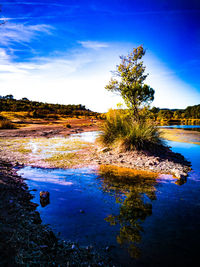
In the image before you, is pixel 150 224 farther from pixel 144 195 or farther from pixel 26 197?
pixel 26 197

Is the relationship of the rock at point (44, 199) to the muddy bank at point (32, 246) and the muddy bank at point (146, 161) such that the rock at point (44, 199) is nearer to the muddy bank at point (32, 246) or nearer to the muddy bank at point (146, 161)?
the muddy bank at point (32, 246)

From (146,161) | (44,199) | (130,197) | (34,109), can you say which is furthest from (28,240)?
(34,109)

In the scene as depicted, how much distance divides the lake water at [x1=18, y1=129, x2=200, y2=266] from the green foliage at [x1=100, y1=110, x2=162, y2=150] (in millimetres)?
3293

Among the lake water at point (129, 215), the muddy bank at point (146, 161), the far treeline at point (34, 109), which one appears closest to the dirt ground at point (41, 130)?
the muddy bank at point (146, 161)

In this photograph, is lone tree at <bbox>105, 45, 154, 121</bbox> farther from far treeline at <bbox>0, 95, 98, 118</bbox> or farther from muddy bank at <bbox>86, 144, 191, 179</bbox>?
far treeline at <bbox>0, 95, 98, 118</bbox>

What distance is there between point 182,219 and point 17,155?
9.23 m

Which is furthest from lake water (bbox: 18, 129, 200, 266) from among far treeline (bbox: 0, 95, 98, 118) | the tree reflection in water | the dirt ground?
far treeline (bbox: 0, 95, 98, 118)

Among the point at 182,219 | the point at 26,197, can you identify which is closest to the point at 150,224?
the point at 182,219

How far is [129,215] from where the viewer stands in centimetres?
377

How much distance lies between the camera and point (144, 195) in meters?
4.82

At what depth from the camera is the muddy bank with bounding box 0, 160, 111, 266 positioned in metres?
2.26

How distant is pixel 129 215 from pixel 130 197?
0.93 metres

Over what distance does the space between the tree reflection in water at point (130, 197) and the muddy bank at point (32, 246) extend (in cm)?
73

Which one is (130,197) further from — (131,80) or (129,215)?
(131,80)
